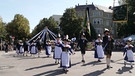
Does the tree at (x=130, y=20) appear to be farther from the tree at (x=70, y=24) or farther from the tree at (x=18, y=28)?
the tree at (x=18, y=28)

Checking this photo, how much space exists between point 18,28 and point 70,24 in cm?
1802

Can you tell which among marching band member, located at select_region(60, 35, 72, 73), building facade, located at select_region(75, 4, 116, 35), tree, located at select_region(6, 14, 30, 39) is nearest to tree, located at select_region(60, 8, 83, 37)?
tree, located at select_region(6, 14, 30, 39)

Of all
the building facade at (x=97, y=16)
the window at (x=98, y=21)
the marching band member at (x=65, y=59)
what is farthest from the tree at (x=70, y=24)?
the marching band member at (x=65, y=59)

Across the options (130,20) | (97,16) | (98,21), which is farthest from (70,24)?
(98,21)

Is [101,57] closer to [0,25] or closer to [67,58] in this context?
[67,58]

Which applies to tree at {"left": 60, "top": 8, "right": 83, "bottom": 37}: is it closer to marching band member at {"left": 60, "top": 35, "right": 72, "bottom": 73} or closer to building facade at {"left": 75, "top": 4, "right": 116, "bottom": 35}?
building facade at {"left": 75, "top": 4, "right": 116, "bottom": 35}

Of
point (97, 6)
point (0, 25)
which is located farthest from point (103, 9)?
point (0, 25)

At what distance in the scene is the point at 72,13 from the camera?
285 ft

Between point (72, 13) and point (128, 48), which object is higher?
point (72, 13)

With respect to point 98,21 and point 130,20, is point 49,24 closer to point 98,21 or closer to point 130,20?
point 98,21

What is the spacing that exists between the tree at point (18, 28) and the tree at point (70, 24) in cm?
1466

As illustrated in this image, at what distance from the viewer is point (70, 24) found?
281 feet

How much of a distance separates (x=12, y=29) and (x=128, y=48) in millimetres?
79359

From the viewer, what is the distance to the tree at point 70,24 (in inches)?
3356
